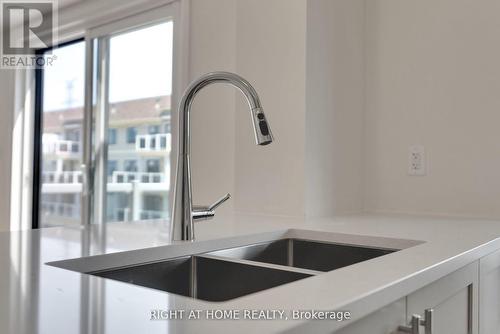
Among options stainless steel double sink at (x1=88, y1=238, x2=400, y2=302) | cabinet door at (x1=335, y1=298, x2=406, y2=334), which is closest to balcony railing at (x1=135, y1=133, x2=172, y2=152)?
stainless steel double sink at (x1=88, y1=238, x2=400, y2=302)

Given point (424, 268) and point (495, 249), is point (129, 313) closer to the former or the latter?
point (424, 268)

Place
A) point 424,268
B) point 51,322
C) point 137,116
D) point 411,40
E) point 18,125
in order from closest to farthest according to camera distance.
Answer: point 51,322, point 424,268, point 411,40, point 137,116, point 18,125

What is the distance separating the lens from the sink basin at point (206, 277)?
0.98 metres

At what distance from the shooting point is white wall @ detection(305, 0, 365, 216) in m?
1.75

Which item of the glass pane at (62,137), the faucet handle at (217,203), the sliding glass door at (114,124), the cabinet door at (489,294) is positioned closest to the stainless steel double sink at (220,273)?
the faucet handle at (217,203)

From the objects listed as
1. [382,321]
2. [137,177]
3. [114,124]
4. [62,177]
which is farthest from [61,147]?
[382,321]

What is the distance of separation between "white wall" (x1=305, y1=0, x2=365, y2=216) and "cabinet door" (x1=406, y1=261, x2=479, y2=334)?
71 centimetres

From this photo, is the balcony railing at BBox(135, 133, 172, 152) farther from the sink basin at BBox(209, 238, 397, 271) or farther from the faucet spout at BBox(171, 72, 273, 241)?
the faucet spout at BBox(171, 72, 273, 241)

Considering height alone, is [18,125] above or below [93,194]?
above

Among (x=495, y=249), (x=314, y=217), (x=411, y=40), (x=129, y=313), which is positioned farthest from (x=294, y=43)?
(x=129, y=313)

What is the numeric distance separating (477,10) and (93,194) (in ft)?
7.87

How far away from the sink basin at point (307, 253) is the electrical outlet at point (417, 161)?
736mm

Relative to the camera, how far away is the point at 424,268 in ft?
2.62

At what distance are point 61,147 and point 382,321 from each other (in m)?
3.34
